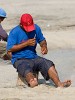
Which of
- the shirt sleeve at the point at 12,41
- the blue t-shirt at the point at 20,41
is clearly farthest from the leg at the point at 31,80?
the shirt sleeve at the point at 12,41

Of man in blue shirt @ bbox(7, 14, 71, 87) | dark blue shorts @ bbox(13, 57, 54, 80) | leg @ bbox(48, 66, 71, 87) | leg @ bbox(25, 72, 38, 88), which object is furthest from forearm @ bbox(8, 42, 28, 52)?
leg @ bbox(48, 66, 71, 87)

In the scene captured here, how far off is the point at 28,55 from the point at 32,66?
25cm

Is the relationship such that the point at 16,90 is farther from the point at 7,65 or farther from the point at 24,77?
the point at 7,65

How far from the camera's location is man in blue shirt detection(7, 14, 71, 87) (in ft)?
27.7

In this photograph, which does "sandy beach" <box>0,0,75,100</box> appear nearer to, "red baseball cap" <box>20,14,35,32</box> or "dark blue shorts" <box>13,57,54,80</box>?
"dark blue shorts" <box>13,57,54,80</box>

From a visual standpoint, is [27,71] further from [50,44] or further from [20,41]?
[50,44]

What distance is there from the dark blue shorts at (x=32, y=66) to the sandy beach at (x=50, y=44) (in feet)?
0.85

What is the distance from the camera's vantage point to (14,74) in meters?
9.85

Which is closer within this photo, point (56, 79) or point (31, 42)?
point (56, 79)

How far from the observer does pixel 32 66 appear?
28.2 feet

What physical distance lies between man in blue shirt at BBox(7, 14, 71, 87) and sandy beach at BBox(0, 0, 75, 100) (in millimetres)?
221

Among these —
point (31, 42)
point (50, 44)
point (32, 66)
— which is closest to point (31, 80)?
point (32, 66)

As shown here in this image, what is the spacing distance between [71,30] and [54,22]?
165cm

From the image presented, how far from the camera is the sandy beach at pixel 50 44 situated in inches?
310
